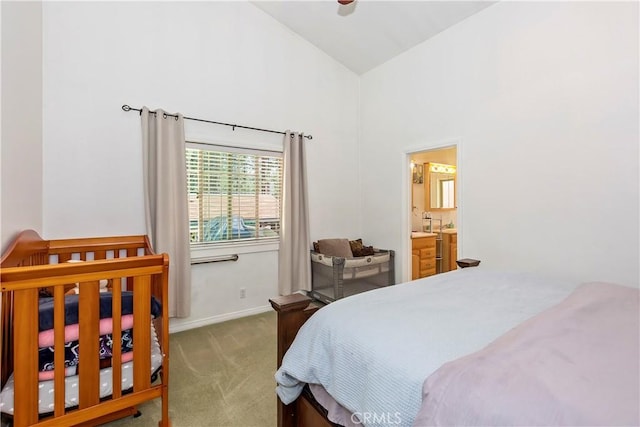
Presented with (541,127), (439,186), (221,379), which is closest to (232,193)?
(221,379)

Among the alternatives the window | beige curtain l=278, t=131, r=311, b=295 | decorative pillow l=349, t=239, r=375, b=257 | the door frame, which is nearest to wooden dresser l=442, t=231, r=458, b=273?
the door frame

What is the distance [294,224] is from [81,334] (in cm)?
232

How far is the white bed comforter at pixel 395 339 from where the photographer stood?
0.88 meters

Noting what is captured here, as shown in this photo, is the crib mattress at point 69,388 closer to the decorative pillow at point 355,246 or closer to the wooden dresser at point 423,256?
the decorative pillow at point 355,246

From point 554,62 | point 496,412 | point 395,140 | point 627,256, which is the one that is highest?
point 554,62

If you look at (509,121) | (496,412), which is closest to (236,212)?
(509,121)

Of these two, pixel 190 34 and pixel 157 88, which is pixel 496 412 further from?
pixel 190 34

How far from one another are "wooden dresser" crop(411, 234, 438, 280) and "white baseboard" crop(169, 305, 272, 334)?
2.04m

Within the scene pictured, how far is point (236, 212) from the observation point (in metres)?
3.32

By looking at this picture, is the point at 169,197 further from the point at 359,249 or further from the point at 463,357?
the point at 463,357

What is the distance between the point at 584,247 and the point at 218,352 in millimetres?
2963

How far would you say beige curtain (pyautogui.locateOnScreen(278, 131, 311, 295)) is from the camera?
348 cm

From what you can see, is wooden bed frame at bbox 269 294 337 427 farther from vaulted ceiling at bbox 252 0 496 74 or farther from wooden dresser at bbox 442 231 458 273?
wooden dresser at bbox 442 231 458 273

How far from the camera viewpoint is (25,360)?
1268mm
